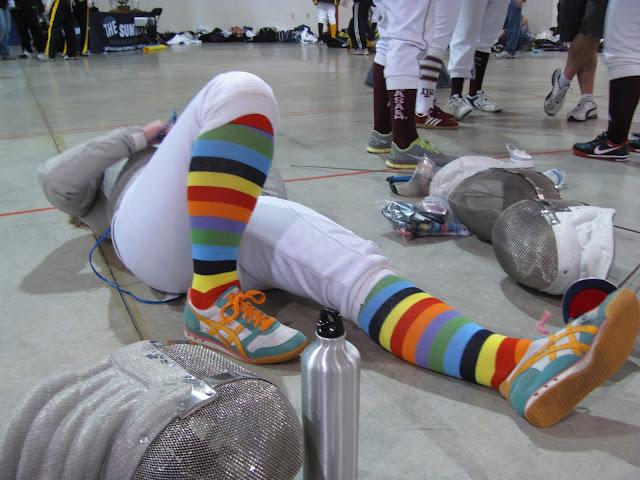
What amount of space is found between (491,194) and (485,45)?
229 centimetres

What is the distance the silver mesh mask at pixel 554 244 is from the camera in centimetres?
113

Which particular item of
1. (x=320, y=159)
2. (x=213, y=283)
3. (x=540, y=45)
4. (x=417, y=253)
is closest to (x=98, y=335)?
(x=213, y=283)

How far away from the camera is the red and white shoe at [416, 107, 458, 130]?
2.96 metres

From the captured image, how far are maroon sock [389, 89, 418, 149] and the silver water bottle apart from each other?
1675 mm

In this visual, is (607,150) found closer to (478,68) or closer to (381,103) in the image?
(381,103)

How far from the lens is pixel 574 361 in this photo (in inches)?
29.6

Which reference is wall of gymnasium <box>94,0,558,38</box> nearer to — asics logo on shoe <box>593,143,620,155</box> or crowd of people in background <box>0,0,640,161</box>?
crowd of people in background <box>0,0,640,161</box>

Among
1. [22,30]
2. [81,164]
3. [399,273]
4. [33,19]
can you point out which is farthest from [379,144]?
[22,30]

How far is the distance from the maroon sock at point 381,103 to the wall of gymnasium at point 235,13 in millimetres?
9822

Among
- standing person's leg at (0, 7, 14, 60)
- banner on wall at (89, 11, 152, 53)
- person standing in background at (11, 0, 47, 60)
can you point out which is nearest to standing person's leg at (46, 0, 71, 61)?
person standing in background at (11, 0, 47, 60)

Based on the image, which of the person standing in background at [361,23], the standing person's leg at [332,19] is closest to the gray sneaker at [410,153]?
the person standing in background at [361,23]

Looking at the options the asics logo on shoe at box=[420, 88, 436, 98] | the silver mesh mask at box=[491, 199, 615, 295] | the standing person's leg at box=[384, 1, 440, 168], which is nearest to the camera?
the silver mesh mask at box=[491, 199, 615, 295]

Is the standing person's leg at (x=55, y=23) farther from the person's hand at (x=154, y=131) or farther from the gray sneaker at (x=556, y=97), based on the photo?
the person's hand at (x=154, y=131)

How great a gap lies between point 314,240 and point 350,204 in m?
0.78
